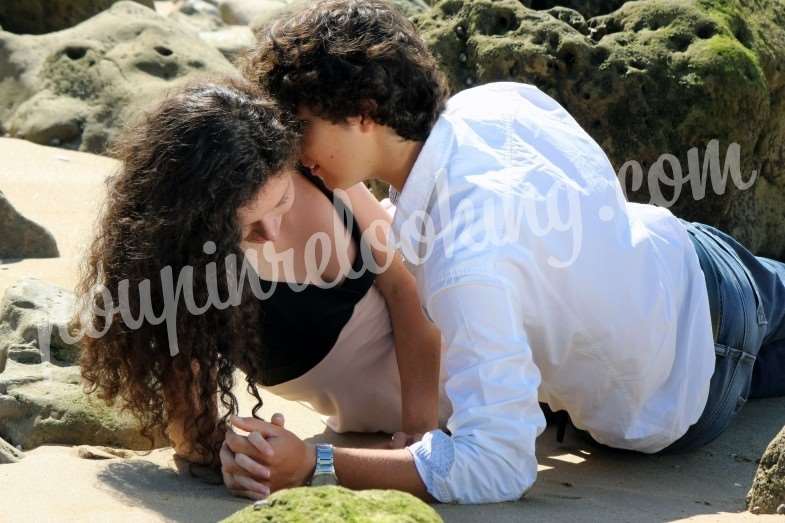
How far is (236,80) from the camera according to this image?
306 cm

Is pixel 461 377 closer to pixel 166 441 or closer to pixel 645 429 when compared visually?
pixel 645 429

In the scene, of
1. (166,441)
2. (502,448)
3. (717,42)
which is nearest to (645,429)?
(502,448)

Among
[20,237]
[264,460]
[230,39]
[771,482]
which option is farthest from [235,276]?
[230,39]

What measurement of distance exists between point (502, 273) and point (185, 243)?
0.76 m

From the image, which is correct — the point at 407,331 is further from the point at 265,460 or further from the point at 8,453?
the point at 8,453

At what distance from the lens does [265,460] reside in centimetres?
285

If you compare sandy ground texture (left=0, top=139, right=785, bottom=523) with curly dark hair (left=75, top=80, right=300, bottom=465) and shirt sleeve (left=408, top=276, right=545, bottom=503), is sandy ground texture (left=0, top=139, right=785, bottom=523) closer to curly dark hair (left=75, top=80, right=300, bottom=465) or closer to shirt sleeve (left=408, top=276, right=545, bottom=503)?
shirt sleeve (left=408, top=276, right=545, bottom=503)

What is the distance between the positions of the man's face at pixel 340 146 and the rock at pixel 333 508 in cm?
127

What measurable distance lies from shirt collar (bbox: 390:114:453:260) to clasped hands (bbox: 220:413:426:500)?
0.58 metres

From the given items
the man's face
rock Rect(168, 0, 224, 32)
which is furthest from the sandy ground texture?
rock Rect(168, 0, 224, 32)

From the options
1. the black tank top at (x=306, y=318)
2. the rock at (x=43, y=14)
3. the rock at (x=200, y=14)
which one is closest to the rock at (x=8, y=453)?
the black tank top at (x=306, y=318)

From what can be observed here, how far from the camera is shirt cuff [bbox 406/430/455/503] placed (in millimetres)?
2828

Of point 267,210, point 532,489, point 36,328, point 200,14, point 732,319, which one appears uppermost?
point 200,14

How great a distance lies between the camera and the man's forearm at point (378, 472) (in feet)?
9.36
